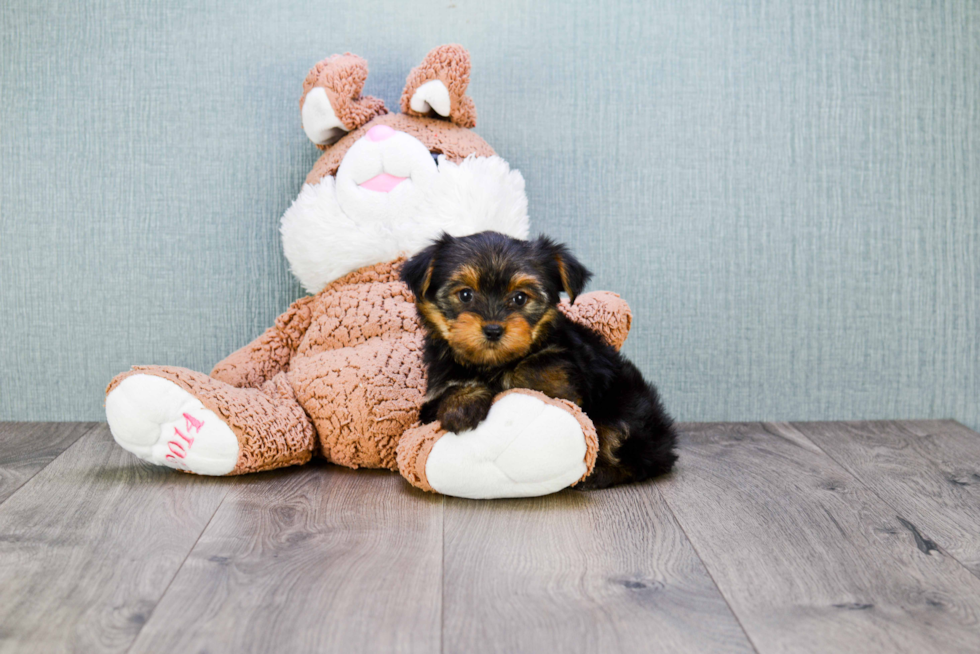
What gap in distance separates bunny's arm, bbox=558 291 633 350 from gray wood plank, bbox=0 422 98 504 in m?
1.56

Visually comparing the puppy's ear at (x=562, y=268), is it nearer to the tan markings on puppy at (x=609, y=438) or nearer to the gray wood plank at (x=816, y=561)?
the tan markings on puppy at (x=609, y=438)

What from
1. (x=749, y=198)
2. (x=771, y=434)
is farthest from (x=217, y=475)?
(x=749, y=198)

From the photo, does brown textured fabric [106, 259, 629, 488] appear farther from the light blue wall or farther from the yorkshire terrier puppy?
the light blue wall

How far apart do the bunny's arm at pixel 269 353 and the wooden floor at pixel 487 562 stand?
0.34 metres

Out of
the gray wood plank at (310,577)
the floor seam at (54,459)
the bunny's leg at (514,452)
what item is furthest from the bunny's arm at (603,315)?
the floor seam at (54,459)

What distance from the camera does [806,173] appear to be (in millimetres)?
2803

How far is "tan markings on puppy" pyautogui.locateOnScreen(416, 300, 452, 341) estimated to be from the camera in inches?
73.5

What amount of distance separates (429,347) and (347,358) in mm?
367

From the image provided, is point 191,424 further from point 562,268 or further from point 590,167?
point 590,167

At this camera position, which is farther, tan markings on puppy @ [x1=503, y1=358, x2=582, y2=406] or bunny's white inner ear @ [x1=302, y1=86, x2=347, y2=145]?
bunny's white inner ear @ [x1=302, y1=86, x2=347, y2=145]

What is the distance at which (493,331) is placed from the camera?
174cm

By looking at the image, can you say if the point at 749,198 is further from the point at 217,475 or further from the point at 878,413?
the point at 217,475

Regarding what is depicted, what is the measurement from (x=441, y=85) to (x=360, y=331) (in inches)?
30.8

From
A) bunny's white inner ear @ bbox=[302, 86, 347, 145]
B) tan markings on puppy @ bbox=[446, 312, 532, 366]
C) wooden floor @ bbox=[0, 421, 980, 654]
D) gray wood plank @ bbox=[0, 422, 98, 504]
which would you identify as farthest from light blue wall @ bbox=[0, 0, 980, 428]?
tan markings on puppy @ bbox=[446, 312, 532, 366]
